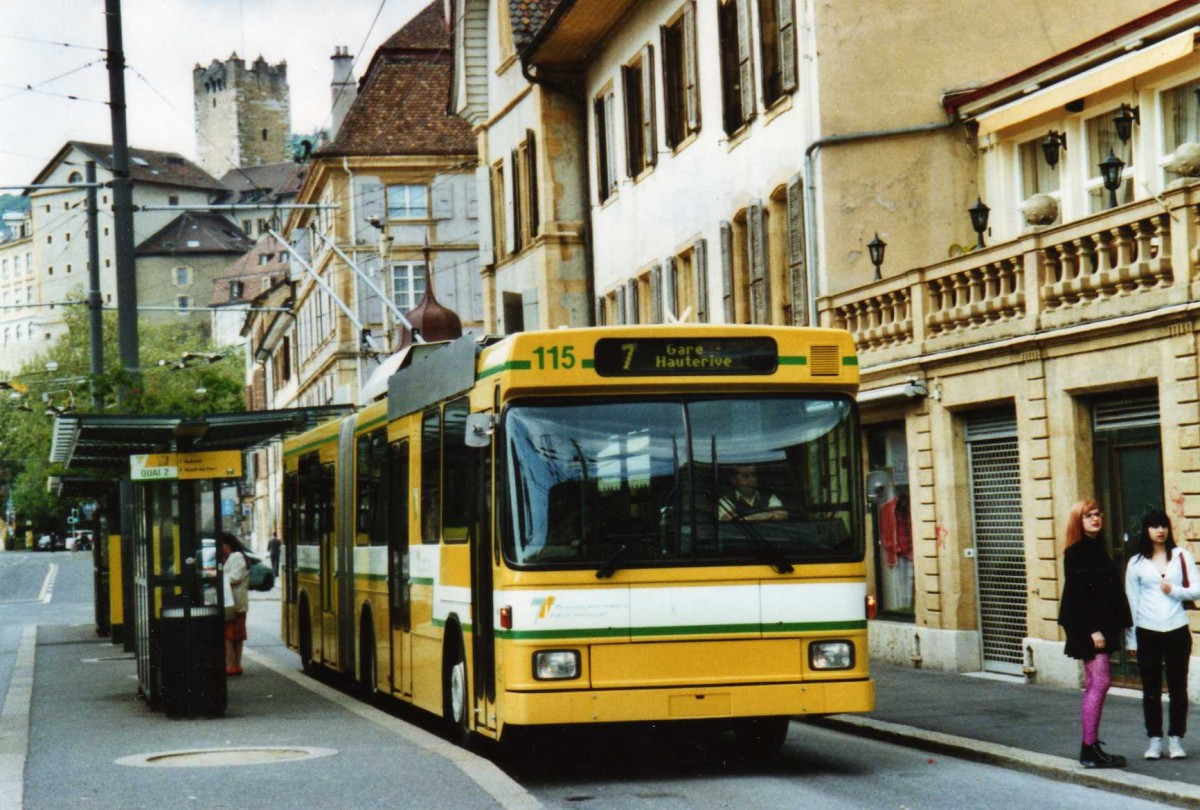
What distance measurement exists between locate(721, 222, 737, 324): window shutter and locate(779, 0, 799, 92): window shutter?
3460 millimetres

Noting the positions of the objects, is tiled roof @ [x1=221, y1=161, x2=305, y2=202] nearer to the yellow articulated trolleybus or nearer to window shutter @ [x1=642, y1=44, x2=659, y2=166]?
window shutter @ [x1=642, y1=44, x2=659, y2=166]

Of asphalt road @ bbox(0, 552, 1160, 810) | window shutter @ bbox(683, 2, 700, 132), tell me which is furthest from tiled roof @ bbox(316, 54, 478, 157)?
asphalt road @ bbox(0, 552, 1160, 810)

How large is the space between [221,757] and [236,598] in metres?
9.83

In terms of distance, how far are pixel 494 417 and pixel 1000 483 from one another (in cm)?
964

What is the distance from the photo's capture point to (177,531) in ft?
63.1

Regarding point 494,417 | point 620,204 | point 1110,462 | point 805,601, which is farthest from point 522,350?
point 620,204

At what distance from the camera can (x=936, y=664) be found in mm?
22625

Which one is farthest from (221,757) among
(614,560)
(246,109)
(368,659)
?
(246,109)

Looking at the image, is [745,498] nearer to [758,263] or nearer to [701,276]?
[758,263]

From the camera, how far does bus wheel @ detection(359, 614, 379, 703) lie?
19.3 m

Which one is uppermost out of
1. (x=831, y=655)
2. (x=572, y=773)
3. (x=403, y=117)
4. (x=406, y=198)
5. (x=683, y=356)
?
(x=403, y=117)

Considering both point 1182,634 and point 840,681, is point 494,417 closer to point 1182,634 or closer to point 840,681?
point 840,681

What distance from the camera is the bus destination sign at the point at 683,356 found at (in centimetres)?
1322

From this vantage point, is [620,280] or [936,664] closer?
[936,664]
